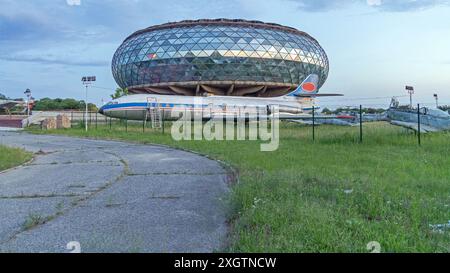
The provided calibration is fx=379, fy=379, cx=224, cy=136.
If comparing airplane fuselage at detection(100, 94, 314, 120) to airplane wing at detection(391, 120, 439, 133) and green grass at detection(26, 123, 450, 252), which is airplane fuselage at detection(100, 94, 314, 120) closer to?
airplane wing at detection(391, 120, 439, 133)

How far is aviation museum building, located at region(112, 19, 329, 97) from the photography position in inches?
2370

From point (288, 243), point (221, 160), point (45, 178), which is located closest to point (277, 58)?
point (221, 160)

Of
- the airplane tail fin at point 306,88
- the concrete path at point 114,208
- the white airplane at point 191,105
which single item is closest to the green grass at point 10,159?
the concrete path at point 114,208

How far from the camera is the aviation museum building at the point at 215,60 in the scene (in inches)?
2370

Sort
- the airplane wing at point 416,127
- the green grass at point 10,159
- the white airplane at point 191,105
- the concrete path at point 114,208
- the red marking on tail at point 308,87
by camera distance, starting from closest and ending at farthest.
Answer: the concrete path at point 114,208, the green grass at point 10,159, the airplane wing at point 416,127, the white airplane at point 191,105, the red marking on tail at point 308,87

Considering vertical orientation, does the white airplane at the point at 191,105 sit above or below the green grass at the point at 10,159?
above

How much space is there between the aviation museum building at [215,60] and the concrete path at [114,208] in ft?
165

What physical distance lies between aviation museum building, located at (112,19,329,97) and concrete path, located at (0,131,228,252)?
50211mm

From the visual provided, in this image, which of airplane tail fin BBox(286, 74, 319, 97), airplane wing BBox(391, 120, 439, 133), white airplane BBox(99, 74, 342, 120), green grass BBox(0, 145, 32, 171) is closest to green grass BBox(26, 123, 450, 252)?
green grass BBox(0, 145, 32, 171)

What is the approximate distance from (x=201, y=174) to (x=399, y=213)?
5386 mm

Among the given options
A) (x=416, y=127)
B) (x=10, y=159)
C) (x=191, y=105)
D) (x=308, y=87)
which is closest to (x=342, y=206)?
(x=10, y=159)

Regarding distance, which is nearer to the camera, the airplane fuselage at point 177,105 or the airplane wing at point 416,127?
the airplane wing at point 416,127

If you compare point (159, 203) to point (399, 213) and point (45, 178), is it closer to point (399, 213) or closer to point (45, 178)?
point (399, 213)

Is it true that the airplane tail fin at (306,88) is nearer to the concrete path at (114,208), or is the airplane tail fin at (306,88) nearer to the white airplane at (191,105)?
the white airplane at (191,105)
